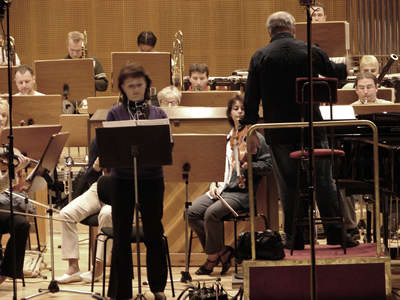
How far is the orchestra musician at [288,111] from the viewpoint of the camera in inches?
181

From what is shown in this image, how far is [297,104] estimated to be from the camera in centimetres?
468

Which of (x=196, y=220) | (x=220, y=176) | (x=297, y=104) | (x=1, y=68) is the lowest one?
(x=196, y=220)

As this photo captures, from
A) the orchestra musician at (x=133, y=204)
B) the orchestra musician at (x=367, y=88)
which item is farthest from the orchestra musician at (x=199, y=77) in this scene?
the orchestra musician at (x=133, y=204)

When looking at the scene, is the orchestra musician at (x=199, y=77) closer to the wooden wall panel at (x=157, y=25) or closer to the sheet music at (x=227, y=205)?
the sheet music at (x=227, y=205)

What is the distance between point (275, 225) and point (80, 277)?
1.58 m

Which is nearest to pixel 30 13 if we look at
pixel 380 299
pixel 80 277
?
pixel 80 277

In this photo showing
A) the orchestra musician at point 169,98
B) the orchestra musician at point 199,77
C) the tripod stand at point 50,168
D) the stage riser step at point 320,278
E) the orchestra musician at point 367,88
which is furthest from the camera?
the orchestra musician at point 199,77

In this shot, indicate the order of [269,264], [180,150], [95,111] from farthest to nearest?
[95,111], [180,150], [269,264]

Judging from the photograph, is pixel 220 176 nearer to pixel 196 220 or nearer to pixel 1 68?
pixel 196 220

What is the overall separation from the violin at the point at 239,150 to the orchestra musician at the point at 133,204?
91 cm

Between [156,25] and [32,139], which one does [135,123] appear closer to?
[32,139]

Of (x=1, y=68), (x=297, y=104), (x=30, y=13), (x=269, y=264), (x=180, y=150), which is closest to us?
(x=269, y=264)

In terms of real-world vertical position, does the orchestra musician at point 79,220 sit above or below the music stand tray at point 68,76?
below

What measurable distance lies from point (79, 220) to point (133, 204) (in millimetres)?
1088
